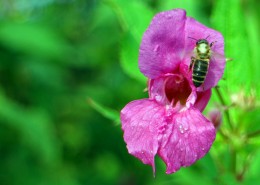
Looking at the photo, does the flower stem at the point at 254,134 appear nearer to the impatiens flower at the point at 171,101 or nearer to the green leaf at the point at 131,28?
the impatiens flower at the point at 171,101

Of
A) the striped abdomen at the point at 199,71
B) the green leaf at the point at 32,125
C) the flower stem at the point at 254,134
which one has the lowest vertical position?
the green leaf at the point at 32,125

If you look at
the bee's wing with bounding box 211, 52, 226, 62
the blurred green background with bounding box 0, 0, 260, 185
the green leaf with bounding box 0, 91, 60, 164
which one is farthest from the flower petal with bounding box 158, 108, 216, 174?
the green leaf with bounding box 0, 91, 60, 164

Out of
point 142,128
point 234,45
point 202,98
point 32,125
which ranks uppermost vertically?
point 234,45

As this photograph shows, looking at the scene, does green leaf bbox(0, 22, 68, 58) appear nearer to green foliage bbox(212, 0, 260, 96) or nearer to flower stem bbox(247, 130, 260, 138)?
green foliage bbox(212, 0, 260, 96)

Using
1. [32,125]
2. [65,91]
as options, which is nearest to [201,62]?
[32,125]

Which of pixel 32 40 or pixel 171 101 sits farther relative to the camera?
pixel 32 40

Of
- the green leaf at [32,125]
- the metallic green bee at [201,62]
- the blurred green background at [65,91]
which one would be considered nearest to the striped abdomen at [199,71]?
the metallic green bee at [201,62]

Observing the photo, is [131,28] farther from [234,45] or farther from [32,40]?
[32,40]
